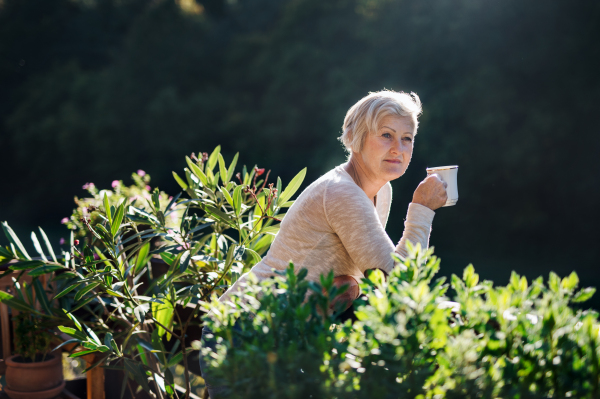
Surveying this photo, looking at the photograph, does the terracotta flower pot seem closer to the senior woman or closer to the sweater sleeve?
the senior woman

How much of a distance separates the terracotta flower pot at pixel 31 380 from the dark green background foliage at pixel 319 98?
24.9 feet

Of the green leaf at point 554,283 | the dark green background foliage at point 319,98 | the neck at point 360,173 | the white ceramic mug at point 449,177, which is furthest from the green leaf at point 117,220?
the dark green background foliage at point 319,98

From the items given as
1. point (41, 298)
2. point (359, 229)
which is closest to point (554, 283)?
point (359, 229)

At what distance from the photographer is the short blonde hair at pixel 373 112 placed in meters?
1.47

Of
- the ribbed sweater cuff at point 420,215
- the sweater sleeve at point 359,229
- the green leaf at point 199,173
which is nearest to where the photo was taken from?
the sweater sleeve at point 359,229

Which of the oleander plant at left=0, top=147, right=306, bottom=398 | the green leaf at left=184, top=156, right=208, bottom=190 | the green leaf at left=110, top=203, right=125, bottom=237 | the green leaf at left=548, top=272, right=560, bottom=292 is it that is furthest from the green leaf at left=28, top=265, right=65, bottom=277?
the green leaf at left=548, top=272, right=560, bottom=292

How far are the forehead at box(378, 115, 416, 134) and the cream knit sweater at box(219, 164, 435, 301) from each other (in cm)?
18

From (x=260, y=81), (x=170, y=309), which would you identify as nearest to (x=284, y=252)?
(x=170, y=309)

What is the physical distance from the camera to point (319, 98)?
12133 millimetres

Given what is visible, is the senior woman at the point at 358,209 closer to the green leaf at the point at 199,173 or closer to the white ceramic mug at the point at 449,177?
the white ceramic mug at the point at 449,177

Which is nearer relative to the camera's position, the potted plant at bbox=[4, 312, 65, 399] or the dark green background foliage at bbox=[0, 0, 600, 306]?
the potted plant at bbox=[4, 312, 65, 399]

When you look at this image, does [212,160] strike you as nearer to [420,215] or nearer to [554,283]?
[420,215]

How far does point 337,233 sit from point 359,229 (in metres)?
0.07

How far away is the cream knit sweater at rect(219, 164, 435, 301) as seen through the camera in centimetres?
127
